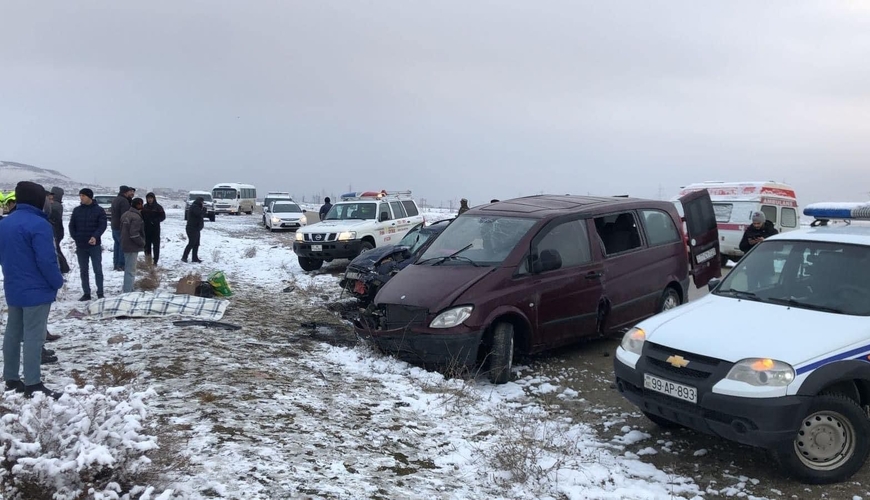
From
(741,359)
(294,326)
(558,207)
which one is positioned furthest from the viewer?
(294,326)

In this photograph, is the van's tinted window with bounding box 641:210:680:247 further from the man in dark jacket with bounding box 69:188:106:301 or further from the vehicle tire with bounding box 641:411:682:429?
the man in dark jacket with bounding box 69:188:106:301

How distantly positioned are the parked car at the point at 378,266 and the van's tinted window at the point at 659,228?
9.52 feet

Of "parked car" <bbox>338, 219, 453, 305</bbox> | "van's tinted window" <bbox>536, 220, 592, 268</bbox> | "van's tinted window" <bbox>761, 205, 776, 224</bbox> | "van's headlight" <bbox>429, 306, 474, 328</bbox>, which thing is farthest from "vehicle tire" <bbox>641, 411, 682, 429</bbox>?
"van's tinted window" <bbox>761, 205, 776, 224</bbox>

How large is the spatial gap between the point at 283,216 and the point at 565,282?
71.9 feet

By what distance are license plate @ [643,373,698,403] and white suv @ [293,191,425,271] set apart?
397 inches

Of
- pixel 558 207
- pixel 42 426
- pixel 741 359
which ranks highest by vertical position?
pixel 558 207

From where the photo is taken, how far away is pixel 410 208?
16578 millimetres

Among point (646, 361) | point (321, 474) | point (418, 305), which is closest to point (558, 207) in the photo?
point (418, 305)

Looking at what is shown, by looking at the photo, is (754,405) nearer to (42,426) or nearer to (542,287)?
(542,287)

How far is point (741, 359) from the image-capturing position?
3889 mm

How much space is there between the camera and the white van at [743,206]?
16.4m

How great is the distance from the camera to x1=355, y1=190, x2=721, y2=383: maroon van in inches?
235

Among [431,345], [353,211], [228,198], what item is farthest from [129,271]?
[228,198]

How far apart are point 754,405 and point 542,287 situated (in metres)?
2.91
